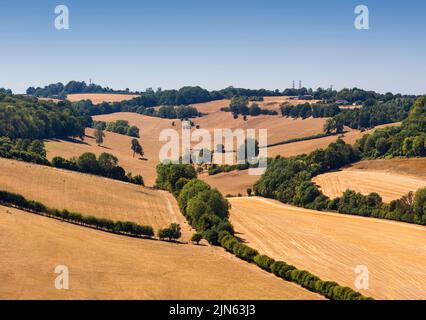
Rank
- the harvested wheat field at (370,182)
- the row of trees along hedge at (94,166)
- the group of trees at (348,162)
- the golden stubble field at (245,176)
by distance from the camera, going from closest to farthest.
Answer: the group of trees at (348,162) < the harvested wheat field at (370,182) < the row of trees along hedge at (94,166) < the golden stubble field at (245,176)

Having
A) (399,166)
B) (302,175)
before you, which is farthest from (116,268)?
(399,166)

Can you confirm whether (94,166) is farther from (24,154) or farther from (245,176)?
(245,176)

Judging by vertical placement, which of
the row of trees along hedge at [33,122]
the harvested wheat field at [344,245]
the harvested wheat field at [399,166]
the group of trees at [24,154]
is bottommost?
the harvested wheat field at [344,245]

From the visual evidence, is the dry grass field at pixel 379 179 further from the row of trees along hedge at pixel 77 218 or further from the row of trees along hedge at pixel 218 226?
the row of trees along hedge at pixel 77 218

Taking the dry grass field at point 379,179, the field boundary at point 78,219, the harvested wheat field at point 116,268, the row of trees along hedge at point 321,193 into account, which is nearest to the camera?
the harvested wheat field at point 116,268

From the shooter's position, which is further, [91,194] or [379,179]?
[379,179]

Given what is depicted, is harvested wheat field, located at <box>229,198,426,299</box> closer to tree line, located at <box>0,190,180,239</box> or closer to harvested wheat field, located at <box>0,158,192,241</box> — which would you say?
harvested wheat field, located at <box>0,158,192,241</box>

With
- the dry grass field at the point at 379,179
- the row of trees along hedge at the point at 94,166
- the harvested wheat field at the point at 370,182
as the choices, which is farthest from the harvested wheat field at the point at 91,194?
the dry grass field at the point at 379,179

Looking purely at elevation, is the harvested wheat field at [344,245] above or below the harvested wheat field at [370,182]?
below
